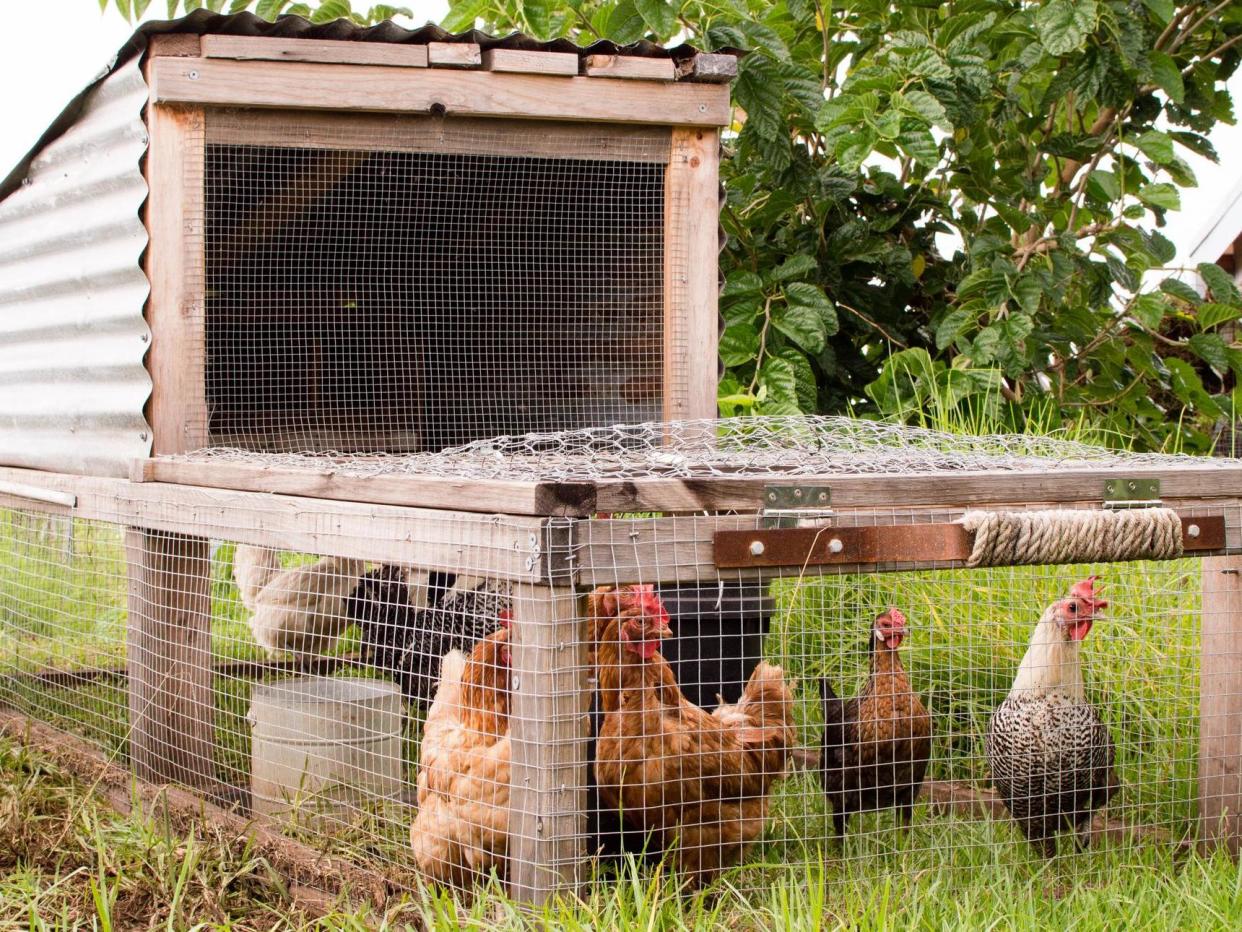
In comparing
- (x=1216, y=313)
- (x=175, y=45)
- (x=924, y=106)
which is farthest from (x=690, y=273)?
(x=1216, y=313)

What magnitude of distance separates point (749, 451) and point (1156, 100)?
368 cm

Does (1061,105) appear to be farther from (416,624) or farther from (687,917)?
(687,917)

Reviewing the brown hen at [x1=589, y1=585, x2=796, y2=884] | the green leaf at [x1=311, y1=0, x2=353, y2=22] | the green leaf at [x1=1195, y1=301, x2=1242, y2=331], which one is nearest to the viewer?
the brown hen at [x1=589, y1=585, x2=796, y2=884]

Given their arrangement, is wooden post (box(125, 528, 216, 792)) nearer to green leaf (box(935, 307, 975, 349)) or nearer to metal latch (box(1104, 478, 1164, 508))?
metal latch (box(1104, 478, 1164, 508))

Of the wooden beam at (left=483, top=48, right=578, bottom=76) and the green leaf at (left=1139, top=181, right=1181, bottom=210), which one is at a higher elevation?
the wooden beam at (left=483, top=48, right=578, bottom=76)

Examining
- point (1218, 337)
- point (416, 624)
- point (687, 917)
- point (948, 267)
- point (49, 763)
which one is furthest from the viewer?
point (948, 267)

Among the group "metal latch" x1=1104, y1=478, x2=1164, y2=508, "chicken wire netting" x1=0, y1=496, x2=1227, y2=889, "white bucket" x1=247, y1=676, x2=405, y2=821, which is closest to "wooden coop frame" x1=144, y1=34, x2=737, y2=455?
"chicken wire netting" x1=0, y1=496, x2=1227, y2=889

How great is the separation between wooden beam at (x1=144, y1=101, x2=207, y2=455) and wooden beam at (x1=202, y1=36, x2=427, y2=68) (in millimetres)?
187

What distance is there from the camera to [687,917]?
2.45 meters

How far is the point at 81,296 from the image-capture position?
391 cm

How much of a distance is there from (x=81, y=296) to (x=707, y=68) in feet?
6.53

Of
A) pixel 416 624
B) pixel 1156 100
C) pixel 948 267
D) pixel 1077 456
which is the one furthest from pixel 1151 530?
pixel 1156 100

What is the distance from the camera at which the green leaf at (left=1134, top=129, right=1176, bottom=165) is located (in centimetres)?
536

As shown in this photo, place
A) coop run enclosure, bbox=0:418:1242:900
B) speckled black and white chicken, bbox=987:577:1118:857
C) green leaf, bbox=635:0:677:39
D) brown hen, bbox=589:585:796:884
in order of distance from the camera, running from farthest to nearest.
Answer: green leaf, bbox=635:0:677:39
speckled black and white chicken, bbox=987:577:1118:857
brown hen, bbox=589:585:796:884
coop run enclosure, bbox=0:418:1242:900
